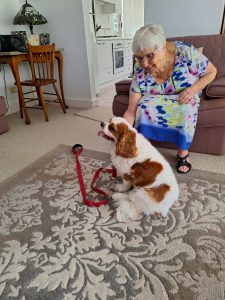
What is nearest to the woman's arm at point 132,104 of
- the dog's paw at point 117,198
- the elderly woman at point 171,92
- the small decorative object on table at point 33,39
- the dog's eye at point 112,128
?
the elderly woman at point 171,92

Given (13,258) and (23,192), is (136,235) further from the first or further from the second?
(23,192)

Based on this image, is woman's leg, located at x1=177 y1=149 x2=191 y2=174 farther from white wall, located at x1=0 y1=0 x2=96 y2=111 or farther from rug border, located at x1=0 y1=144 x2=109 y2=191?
white wall, located at x1=0 y1=0 x2=96 y2=111

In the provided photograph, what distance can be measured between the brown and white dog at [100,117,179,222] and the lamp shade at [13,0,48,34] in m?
2.42

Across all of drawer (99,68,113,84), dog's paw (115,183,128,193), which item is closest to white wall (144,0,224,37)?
drawer (99,68,113,84)

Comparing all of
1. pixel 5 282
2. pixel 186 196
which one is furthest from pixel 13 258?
pixel 186 196

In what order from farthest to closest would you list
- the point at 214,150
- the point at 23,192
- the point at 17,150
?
1. the point at 17,150
2. the point at 214,150
3. the point at 23,192

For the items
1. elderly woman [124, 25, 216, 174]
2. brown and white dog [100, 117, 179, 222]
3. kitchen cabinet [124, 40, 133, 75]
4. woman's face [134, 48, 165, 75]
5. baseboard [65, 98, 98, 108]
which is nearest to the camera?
brown and white dog [100, 117, 179, 222]

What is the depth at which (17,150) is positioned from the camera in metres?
2.02

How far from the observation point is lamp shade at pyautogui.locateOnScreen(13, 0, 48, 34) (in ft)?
8.92

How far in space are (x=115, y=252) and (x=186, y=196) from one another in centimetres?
59

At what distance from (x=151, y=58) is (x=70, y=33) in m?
2.13

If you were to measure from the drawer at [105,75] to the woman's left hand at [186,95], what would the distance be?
3.03 metres

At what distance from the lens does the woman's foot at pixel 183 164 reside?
5.13ft

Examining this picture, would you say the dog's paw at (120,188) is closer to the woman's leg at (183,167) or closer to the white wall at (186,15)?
the woman's leg at (183,167)
